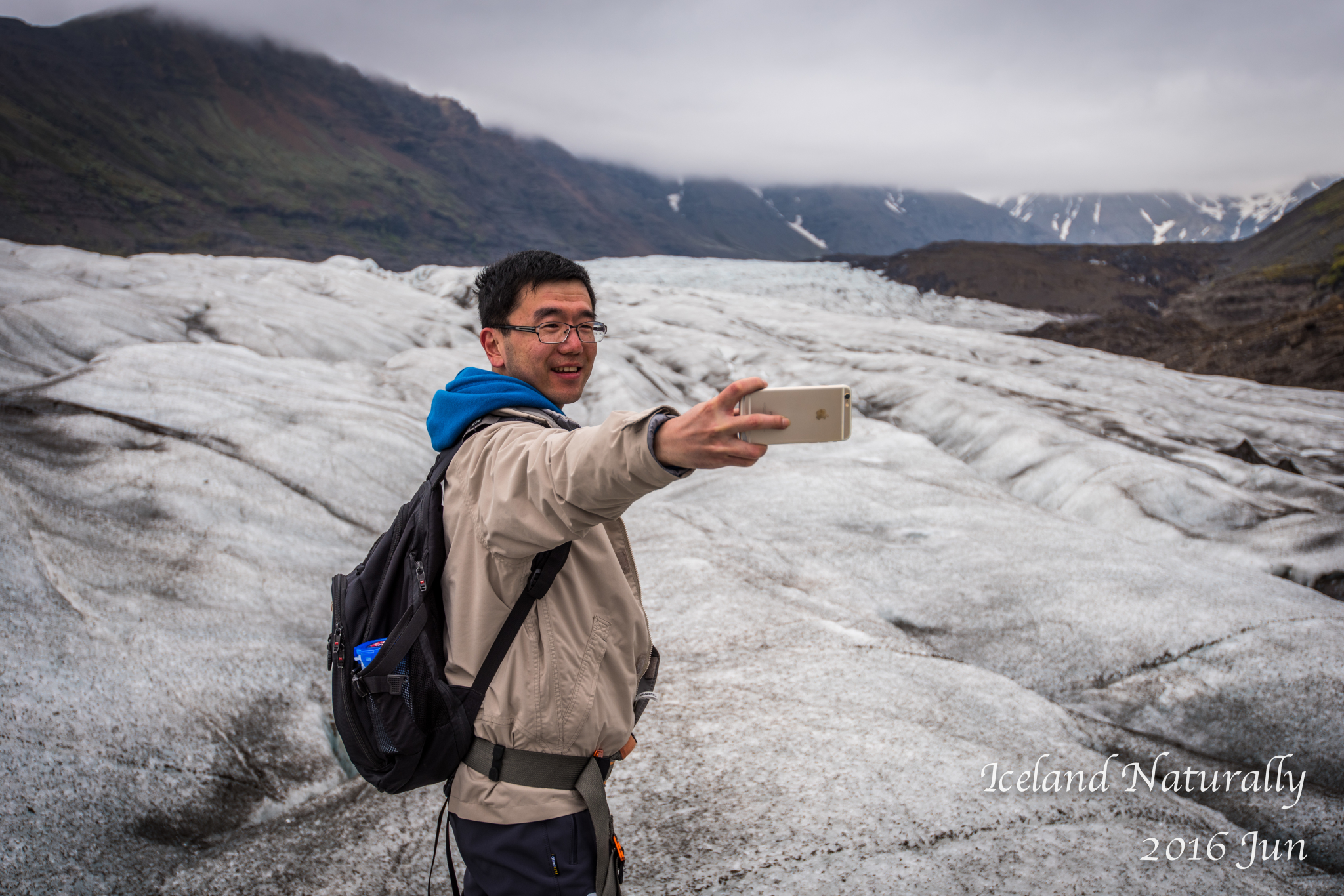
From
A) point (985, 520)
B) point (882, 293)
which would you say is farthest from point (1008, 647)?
point (882, 293)

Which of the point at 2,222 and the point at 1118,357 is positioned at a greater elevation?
the point at 2,222

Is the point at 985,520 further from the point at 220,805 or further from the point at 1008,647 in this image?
the point at 220,805

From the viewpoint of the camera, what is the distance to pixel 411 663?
6.50ft

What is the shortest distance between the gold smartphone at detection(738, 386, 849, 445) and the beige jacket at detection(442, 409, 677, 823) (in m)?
0.43

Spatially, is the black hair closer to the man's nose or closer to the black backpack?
the man's nose

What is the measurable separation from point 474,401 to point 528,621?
2.13 ft

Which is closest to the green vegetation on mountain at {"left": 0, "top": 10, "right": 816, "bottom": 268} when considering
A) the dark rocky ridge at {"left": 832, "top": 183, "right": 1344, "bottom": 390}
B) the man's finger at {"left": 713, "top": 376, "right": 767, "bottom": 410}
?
the dark rocky ridge at {"left": 832, "top": 183, "right": 1344, "bottom": 390}

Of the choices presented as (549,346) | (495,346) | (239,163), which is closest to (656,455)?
(549,346)

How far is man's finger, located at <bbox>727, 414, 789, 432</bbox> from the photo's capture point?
136 centimetres

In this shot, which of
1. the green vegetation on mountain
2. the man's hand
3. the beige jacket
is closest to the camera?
the man's hand

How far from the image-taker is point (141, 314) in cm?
1261

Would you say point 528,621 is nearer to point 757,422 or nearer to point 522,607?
point 522,607

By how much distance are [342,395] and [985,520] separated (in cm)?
1032

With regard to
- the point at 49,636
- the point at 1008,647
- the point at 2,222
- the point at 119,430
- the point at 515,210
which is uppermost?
the point at 515,210
